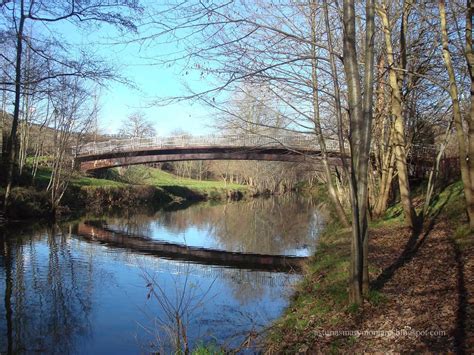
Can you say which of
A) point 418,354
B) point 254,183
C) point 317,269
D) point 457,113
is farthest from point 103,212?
point 254,183

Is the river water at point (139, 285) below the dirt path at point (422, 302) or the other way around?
below

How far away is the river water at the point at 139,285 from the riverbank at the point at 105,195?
2.07 metres

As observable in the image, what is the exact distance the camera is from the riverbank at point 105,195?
2367 cm

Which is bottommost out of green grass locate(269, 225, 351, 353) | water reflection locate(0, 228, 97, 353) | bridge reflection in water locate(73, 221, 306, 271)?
bridge reflection in water locate(73, 221, 306, 271)

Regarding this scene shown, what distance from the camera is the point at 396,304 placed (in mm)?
6742

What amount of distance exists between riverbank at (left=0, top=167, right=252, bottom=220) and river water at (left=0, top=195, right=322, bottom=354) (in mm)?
2071

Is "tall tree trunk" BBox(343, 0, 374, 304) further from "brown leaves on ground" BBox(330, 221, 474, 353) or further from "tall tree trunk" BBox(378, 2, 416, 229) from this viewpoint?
"tall tree trunk" BBox(378, 2, 416, 229)

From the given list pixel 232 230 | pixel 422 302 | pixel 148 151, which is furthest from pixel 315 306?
pixel 148 151

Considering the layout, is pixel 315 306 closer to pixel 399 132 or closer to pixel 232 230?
pixel 399 132

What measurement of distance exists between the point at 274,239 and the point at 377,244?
10476mm

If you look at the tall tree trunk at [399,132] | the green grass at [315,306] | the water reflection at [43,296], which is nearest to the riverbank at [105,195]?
the water reflection at [43,296]

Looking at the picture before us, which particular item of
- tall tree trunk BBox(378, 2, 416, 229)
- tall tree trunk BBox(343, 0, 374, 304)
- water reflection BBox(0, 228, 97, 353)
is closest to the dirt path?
tall tree trunk BBox(343, 0, 374, 304)

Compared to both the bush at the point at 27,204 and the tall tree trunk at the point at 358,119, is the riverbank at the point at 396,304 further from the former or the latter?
the bush at the point at 27,204

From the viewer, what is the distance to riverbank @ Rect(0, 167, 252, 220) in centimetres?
2367
